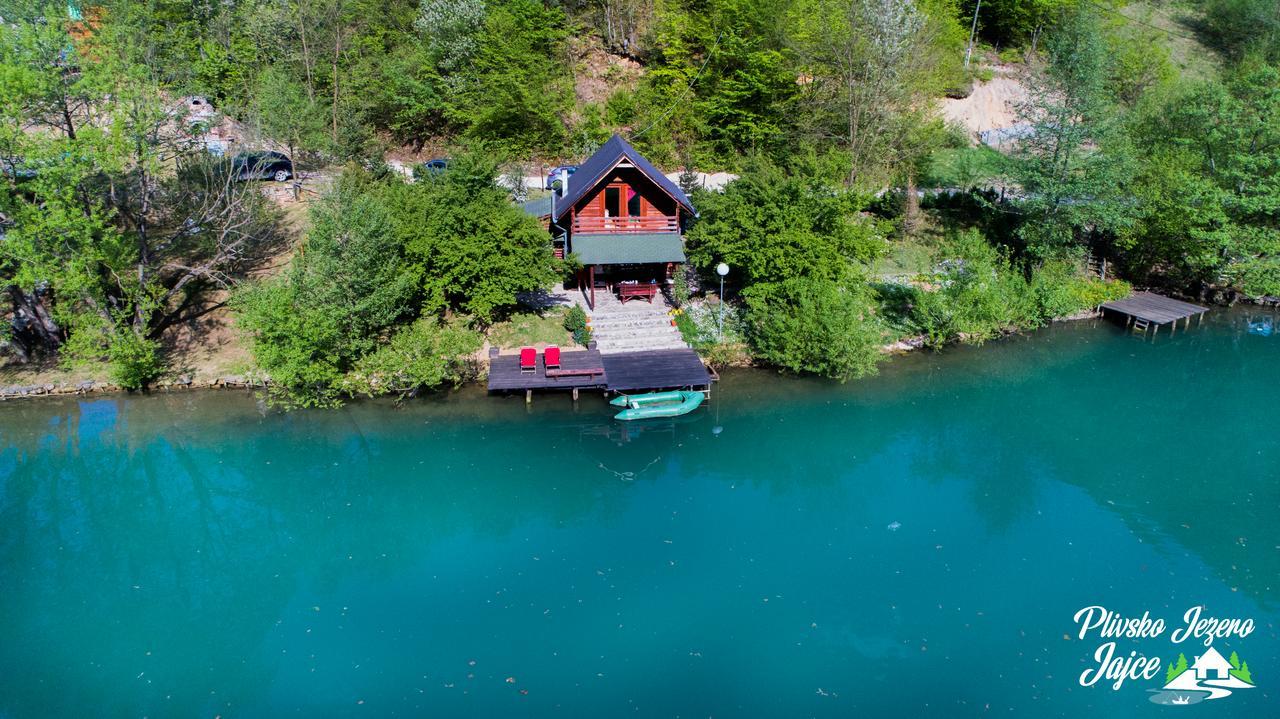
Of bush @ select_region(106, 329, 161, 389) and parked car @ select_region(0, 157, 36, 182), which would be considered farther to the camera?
bush @ select_region(106, 329, 161, 389)

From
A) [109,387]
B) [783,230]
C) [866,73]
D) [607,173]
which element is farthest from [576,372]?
[866,73]

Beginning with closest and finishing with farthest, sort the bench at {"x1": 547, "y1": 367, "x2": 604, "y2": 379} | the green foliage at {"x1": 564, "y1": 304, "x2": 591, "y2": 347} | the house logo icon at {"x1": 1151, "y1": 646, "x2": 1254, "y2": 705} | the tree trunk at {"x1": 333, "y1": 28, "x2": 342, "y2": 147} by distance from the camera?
the house logo icon at {"x1": 1151, "y1": 646, "x2": 1254, "y2": 705} < the bench at {"x1": 547, "y1": 367, "x2": 604, "y2": 379} < the green foliage at {"x1": 564, "y1": 304, "x2": 591, "y2": 347} < the tree trunk at {"x1": 333, "y1": 28, "x2": 342, "y2": 147}

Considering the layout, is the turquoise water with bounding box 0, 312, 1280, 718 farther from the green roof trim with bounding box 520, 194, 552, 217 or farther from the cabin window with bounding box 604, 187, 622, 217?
the green roof trim with bounding box 520, 194, 552, 217

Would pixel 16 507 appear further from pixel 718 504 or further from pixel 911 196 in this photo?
pixel 911 196

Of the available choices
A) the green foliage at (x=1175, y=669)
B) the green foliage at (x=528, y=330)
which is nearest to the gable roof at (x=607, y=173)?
the green foliage at (x=528, y=330)

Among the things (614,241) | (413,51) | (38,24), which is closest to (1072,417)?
(614,241)

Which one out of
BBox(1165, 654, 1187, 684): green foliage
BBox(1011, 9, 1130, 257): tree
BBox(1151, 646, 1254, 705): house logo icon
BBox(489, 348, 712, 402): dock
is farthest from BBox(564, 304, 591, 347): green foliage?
BBox(1011, 9, 1130, 257): tree

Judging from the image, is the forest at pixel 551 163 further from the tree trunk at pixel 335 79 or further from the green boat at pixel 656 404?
the green boat at pixel 656 404

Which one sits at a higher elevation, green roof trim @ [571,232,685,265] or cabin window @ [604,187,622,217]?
cabin window @ [604,187,622,217]
